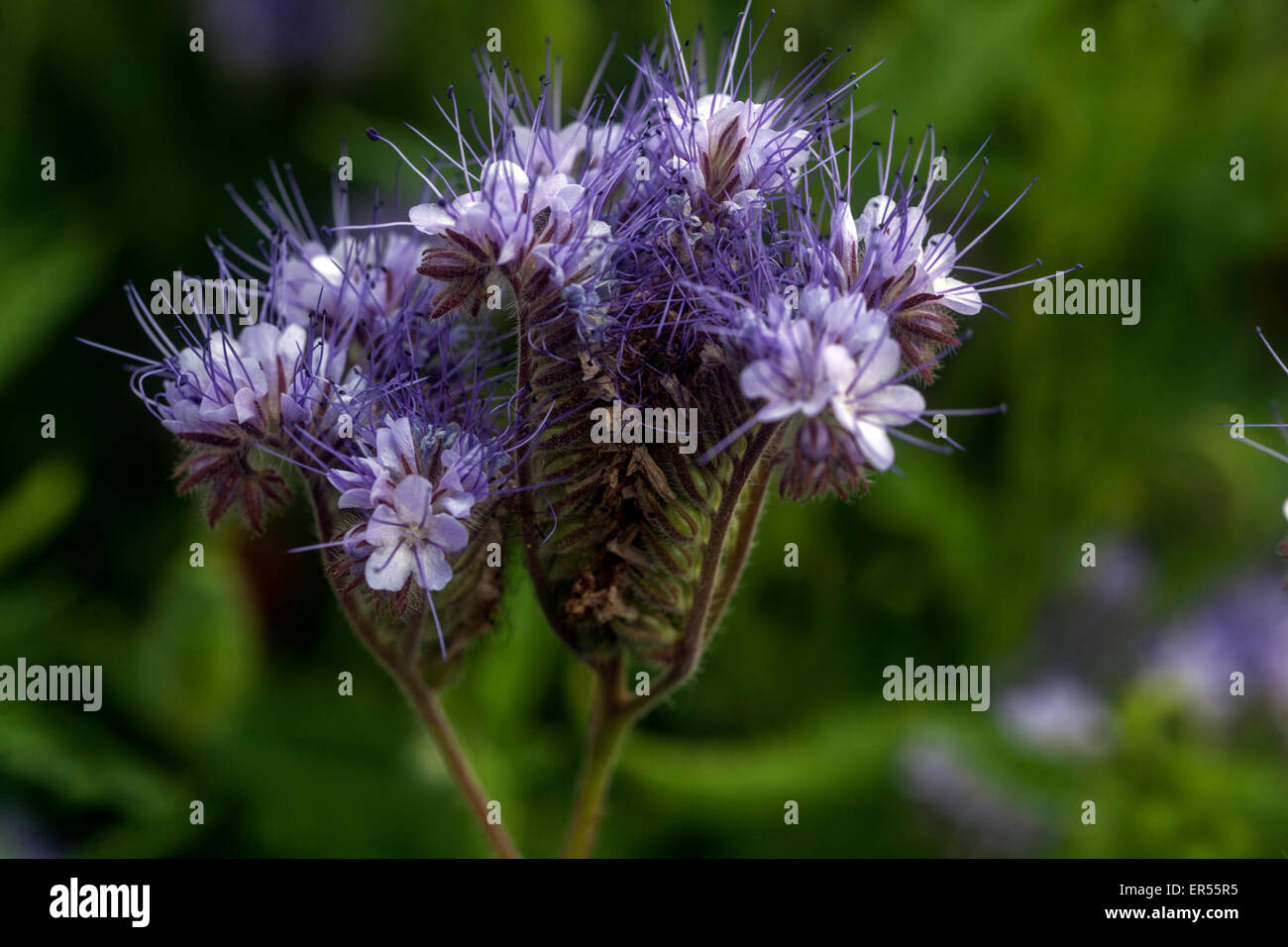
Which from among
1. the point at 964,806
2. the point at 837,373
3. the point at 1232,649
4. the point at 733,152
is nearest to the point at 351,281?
the point at 733,152

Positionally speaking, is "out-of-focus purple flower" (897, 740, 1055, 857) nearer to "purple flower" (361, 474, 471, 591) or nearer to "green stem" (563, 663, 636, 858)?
"green stem" (563, 663, 636, 858)

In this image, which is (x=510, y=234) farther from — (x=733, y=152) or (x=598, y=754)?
(x=598, y=754)

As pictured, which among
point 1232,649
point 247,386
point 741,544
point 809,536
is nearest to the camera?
point 247,386

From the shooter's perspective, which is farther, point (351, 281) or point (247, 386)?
point (351, 281)

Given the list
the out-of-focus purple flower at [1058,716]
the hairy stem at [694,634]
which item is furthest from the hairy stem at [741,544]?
the out-of-focus purple flower at [1058,716]
